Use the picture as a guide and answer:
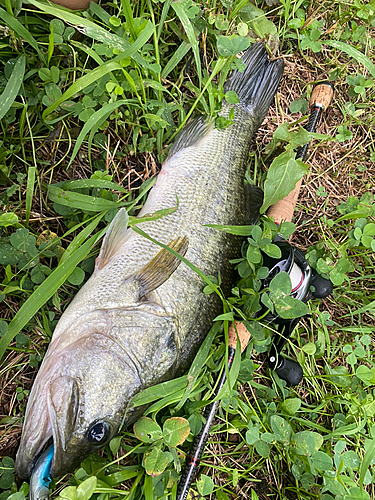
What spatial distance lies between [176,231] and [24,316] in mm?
1000

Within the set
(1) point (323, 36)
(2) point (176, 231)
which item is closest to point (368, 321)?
(2) point (176, 231)

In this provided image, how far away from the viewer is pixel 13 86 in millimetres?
2062

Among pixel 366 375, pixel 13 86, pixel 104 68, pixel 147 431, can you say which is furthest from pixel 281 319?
pixel 13 86

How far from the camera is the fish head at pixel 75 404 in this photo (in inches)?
65.9

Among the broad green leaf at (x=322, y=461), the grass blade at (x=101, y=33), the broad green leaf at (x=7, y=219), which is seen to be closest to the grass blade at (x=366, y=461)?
the broad green leaf at (x=322, y=461)

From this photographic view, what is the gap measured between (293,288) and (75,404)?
1507 mm

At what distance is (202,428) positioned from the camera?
2.37 m

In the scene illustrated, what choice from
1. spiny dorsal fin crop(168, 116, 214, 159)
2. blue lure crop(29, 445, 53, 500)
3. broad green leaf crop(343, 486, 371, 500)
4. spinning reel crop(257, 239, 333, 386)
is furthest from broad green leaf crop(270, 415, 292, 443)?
spiny dorsal fin crop(168, 116, 214, 159)

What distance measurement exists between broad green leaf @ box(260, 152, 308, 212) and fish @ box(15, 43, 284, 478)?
26 centimetres

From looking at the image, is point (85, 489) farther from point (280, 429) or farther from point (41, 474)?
point (280, 429)

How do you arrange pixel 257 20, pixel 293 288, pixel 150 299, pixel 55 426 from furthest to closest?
pixel 257 20 → pixel 293 288 → pixel 150 299 → pixel 55 426

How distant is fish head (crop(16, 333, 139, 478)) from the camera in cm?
167

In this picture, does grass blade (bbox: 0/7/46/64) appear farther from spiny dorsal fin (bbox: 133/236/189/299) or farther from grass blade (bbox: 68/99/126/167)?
spiny dorsal fin (bbox: 133/236/189/299)

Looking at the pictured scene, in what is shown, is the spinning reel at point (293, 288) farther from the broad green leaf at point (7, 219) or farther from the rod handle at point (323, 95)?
the broad green leaf at point (7, 219)
